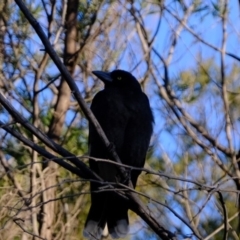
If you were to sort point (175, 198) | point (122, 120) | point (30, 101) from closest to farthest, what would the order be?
point (122, 120), point (175, 198), point (30, 101)

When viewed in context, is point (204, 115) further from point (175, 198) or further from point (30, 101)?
point (30, 101)

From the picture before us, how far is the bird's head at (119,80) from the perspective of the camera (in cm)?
615

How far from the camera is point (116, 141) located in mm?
5789

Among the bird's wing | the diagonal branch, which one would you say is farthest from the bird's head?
the diagonal branch

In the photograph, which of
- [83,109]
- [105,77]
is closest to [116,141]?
[105,77]

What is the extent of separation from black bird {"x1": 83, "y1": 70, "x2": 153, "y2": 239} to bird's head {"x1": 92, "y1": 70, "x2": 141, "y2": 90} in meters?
0.13

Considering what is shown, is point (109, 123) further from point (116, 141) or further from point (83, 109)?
point (83, 109)

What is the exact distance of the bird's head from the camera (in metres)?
6.15

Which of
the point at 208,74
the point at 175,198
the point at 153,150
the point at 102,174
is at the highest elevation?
the point at 208,74

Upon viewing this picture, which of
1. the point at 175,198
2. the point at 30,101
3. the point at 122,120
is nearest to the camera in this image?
the point at 122,120

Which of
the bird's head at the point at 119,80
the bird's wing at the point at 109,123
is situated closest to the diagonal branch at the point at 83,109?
the bird's wing at the point at 109,123

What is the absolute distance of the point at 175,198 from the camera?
278 inches

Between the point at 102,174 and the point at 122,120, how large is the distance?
1.32 ft

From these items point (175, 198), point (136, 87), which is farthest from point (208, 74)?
point (136, 87)
